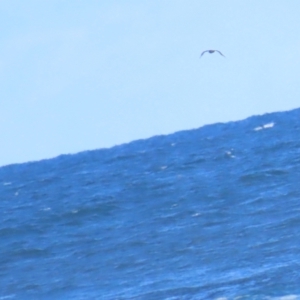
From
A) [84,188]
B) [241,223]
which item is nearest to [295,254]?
[241,223]

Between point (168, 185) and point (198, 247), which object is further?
point (168, 185)

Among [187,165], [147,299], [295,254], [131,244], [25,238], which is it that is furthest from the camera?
[187,165]

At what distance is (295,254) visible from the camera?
15195 millimetres

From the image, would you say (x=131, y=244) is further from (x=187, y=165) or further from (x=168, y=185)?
(x=187, y=165)

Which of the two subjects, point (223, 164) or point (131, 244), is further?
point (223, 164)

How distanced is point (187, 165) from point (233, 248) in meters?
22.8

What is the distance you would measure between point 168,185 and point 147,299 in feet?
60.5

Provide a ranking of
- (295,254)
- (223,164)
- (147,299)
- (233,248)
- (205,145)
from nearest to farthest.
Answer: (147,299), (295,254), (233,248), (223,164), (205,145)

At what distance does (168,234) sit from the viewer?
66.6 ft

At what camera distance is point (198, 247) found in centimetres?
1798

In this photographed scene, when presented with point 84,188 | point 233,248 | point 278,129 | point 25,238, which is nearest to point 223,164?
point 84,188

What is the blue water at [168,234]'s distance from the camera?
14766 millimetres

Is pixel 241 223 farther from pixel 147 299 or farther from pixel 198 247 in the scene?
pixel 147 299

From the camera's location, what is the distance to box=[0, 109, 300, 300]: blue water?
581 inches
